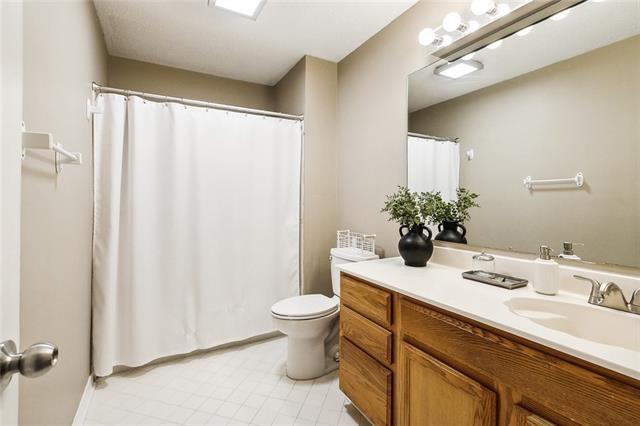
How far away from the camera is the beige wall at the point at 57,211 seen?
900 millimetres

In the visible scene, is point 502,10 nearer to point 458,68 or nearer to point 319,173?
point 458,68

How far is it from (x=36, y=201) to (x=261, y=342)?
6.20 ft

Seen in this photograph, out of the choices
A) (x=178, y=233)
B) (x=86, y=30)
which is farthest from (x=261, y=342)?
(x=86, y=30)

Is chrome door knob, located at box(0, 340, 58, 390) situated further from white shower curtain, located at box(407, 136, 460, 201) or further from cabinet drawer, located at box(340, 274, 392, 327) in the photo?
white shower curtain, located at box(407, 136, 460, 201)

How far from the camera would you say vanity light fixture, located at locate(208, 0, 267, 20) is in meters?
1.77

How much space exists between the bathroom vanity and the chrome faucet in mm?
38

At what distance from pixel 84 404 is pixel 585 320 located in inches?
90.7

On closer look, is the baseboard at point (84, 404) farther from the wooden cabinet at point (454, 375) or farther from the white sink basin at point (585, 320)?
the white sink basin at point (585, 320)

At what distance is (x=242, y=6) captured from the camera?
5.97ft

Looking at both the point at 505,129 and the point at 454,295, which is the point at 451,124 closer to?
the point at 505,129

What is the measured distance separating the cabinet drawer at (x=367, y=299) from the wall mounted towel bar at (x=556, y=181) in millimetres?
789

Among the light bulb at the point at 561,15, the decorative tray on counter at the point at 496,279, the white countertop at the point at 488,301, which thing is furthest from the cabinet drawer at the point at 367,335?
the light bulb at the point at 561,15

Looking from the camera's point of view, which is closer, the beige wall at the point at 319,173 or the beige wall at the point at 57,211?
the beige wall at the point at 57,211

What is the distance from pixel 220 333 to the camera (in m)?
2.28
